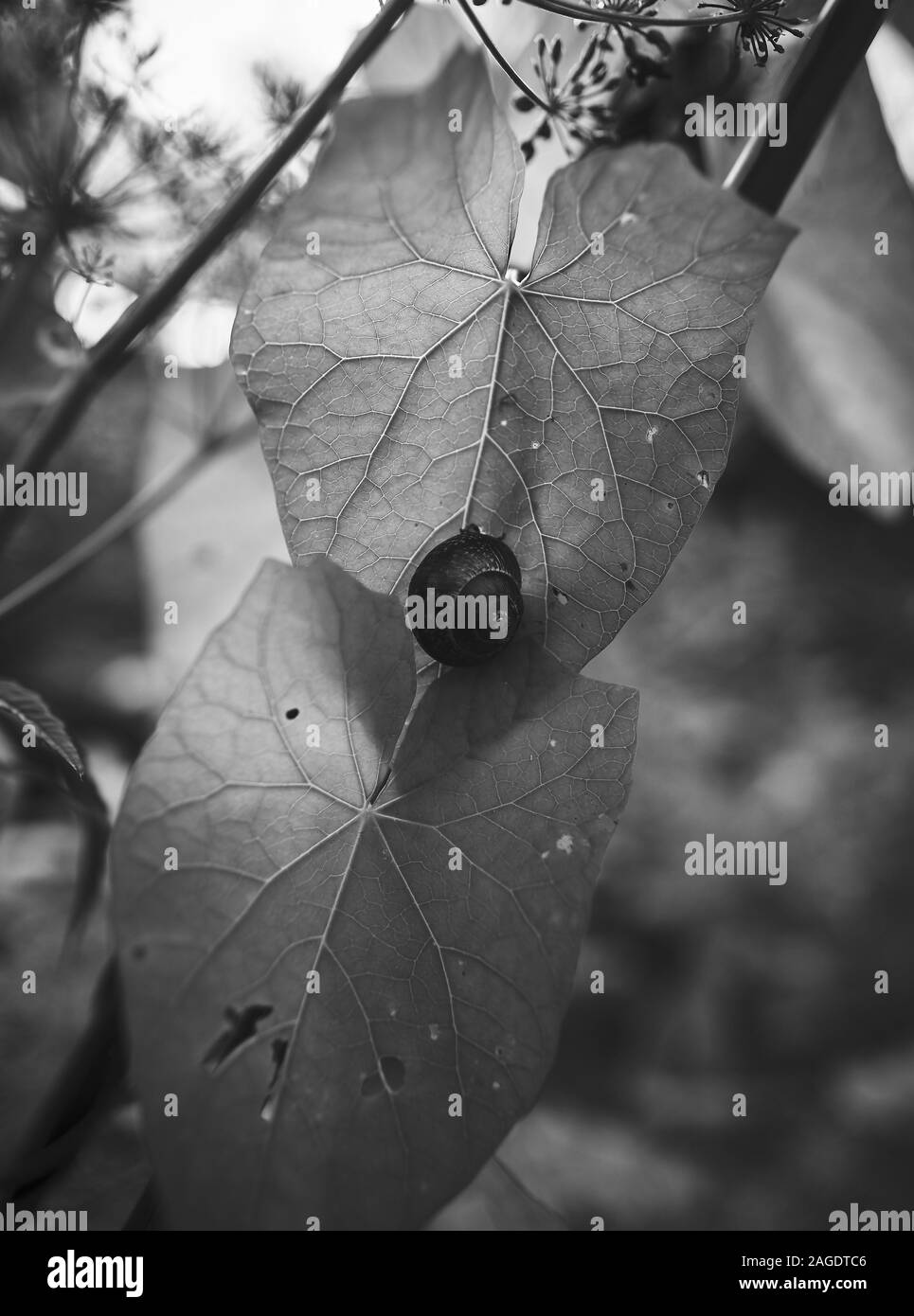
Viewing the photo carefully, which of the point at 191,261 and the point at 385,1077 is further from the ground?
the point at 191,261

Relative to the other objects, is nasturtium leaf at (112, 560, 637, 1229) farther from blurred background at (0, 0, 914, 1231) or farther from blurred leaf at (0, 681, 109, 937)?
blurred background at (0, 0, 914, 1231)

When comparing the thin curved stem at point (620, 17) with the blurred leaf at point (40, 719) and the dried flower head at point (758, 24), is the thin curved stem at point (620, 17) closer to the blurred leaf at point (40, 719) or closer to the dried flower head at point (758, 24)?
the dried flower head at point (758, 24)

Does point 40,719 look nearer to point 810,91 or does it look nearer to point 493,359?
point 493,359

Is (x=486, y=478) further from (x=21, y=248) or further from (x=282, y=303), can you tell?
(x=21, y=248)

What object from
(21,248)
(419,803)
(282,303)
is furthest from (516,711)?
(21,248)

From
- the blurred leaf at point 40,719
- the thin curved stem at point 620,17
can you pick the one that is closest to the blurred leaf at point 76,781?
the blurred leaf at point 40,719

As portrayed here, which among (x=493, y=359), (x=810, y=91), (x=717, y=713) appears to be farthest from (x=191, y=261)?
(x=717, y=713)
